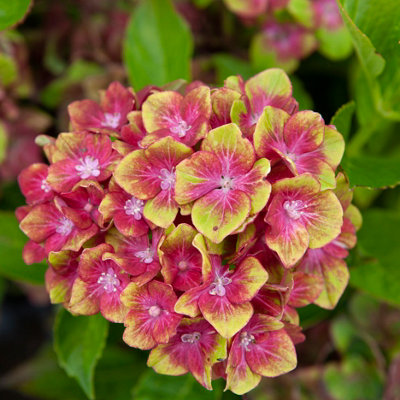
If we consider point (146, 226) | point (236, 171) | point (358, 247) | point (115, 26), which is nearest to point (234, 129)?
point (236, 171)

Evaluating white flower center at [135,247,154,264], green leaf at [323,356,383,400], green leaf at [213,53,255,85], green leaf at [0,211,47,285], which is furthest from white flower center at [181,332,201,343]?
green leaf at [213,53,255,85]

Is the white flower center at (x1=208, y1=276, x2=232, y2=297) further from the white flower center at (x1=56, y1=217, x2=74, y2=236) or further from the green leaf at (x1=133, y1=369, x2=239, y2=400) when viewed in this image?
the green leaf at (x1=133, y1=369, x2=239, y2=400)

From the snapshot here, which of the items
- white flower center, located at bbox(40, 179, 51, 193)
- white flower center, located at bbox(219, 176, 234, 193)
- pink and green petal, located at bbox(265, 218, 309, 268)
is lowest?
white flower center, located at bbox(40, 179, 51, 193)

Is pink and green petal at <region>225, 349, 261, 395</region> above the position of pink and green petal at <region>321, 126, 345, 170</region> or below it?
below

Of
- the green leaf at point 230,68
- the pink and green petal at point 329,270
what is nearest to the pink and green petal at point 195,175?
the pink and green petal at point 329,270

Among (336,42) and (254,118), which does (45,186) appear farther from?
(336,42)

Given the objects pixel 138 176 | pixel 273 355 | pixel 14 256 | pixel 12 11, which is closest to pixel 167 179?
pixel 138 176

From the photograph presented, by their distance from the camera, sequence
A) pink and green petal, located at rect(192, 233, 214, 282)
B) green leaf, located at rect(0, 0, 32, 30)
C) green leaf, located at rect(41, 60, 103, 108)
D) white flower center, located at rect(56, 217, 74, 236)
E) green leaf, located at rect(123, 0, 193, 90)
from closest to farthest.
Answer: pink and green petal, located at rect(192, 233, 214, 282), white flower center, located at rect(56, 217, 74, 236), green leaf, located at rect(0, 0, 32, 30), green leaf, located at rect(123, 0, 193, 90), green leaf, located at rect(41, 60, 103, 108)

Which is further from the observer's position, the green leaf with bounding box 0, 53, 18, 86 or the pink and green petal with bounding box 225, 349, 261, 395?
the green leaf with bounding box 0, 53, 18, 86
